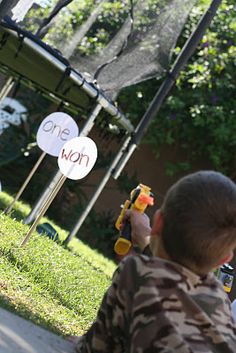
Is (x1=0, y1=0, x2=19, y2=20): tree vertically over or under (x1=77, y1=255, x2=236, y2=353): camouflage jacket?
over

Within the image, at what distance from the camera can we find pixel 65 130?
818 centimetres

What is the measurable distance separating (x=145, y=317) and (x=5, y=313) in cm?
270

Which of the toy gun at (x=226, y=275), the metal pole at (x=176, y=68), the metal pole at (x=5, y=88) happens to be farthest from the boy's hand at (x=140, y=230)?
the metal pole at (x=5, y=88)

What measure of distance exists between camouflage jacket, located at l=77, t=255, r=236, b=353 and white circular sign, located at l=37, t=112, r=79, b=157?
231 inches

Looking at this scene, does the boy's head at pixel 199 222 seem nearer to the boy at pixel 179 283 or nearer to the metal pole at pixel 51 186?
the boy at pixel 179 283

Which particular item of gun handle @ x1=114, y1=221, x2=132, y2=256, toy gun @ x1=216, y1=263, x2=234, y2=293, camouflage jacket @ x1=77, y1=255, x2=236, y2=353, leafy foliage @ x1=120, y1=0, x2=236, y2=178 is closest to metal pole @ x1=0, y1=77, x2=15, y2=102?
leafy foliage @ x1=120, y1=0, x2=236, y2=178

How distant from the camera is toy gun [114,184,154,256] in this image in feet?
9.30

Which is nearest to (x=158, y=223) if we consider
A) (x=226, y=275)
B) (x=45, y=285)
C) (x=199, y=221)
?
(x=199, y=221)

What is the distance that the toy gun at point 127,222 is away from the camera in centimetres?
284

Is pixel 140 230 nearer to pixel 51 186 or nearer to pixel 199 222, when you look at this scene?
pixel 199 222

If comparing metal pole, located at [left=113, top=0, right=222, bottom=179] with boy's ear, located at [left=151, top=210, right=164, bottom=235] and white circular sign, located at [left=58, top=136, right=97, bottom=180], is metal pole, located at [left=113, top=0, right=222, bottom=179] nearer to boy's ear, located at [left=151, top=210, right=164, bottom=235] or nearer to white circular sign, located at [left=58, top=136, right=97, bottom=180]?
white circular sign, located at [left=58, top=136, right=97, bottom=180]

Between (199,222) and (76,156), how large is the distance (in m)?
5.17

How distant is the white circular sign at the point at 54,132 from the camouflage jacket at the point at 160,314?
5865 millimetres

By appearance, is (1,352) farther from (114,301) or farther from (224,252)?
(224,252)
